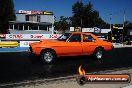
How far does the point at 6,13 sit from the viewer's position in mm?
68188

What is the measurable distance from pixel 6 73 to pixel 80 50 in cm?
540

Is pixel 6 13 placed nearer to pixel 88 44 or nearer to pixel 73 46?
pixel 88 44

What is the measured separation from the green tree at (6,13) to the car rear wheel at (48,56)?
5199 centimetres

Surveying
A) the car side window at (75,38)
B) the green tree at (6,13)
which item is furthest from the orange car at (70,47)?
the green tree at (6,13)

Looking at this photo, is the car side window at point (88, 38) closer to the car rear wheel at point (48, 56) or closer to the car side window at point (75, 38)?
the car side window at point (75, 38)

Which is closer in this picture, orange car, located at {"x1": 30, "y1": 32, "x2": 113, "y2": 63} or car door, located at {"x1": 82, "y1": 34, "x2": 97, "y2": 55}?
orange car, located at {"x1": 30, "y1": 32, "x2": 113, "y2": 63}

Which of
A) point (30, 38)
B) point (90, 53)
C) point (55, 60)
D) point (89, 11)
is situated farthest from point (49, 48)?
point (89, 11)

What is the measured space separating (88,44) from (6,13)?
56.5 metres

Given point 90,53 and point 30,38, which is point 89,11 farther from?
point 90,53

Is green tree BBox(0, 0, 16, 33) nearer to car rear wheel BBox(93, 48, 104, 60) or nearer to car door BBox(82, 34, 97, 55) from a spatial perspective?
car rear wheel BBox(93, 48, 104, 60)

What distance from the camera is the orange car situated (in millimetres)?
13383

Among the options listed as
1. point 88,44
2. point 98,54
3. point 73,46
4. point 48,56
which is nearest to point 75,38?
point 73,46

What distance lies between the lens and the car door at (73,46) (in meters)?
14.1

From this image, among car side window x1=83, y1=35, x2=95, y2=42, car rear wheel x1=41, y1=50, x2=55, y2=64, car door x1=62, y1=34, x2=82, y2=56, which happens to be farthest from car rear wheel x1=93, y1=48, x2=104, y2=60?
car rear wheel x1=41, y1=50, x2=55, y2=64
